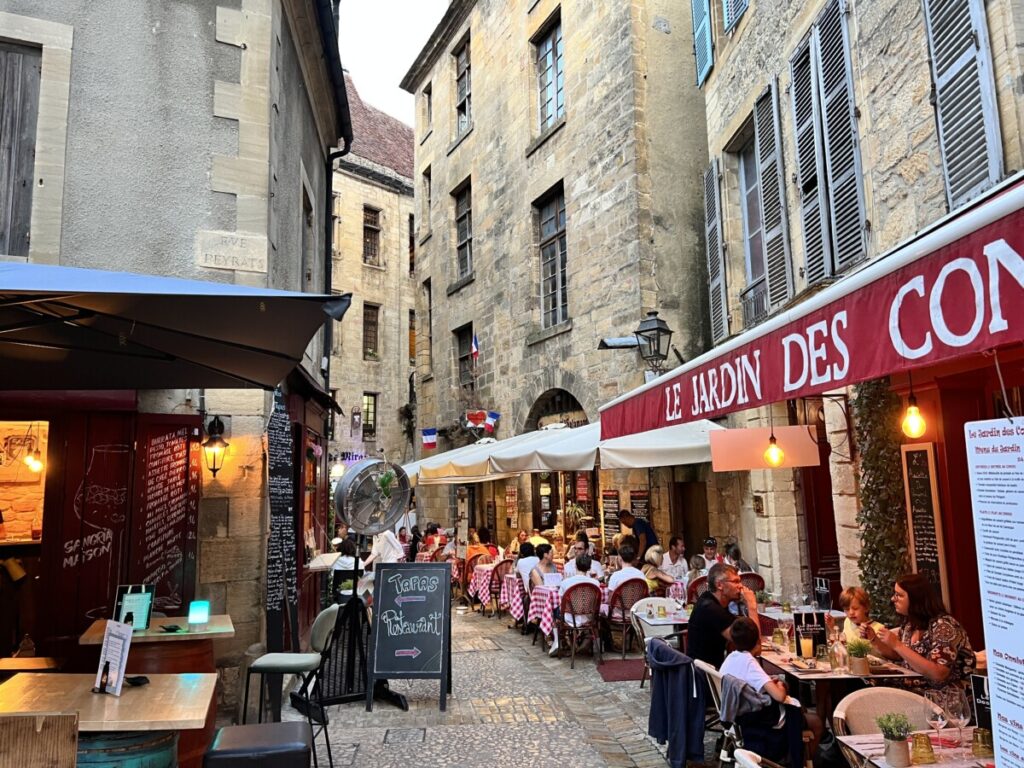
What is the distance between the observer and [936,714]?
3182 mm

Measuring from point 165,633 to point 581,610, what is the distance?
4.12m

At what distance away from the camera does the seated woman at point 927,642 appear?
13.1ft

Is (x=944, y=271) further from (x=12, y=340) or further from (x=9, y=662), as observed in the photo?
(x=9, y=662)

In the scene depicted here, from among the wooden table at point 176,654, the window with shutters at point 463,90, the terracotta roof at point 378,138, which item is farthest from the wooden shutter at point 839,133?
the terracotta roof at point 378,138

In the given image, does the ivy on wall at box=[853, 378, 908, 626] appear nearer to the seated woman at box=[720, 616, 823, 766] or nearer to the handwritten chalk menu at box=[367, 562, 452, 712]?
the seated woman at box=[720, 616, 823, 766]

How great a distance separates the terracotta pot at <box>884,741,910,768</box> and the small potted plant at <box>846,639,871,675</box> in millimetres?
1502

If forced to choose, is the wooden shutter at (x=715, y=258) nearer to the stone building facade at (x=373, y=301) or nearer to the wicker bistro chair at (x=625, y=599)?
the wicker bistro chair at (x=625, y=599)

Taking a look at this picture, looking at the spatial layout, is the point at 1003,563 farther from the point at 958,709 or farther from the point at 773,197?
the point at 773,197

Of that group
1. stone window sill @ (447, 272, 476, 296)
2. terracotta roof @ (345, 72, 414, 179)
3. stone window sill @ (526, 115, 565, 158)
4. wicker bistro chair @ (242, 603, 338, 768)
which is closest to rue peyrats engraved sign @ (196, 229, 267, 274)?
wicker bistro chair @ (242, 603, 338, 768)

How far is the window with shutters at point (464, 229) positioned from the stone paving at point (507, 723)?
1154 centimetres

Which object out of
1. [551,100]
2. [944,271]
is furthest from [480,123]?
[944,271]

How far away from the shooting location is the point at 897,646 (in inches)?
164

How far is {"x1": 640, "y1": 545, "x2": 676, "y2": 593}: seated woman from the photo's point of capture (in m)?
8.01

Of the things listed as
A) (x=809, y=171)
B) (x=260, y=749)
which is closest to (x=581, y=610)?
(x=260, y=749)
